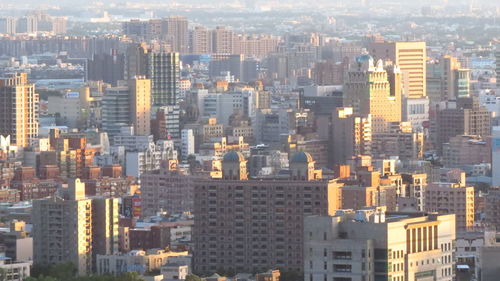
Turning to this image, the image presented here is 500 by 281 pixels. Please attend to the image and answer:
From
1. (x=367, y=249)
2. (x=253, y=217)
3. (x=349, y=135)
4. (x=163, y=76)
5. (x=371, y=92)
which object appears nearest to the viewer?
(x=367, y=249)

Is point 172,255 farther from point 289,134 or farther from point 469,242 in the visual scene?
point 289,134

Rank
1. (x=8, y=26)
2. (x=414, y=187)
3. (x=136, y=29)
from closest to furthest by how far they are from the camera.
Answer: (x=414, y=187), (x=136, y=29), (x=8, y=26)

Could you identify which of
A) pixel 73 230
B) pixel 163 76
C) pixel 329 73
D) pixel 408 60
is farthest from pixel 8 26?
pixel 73 230

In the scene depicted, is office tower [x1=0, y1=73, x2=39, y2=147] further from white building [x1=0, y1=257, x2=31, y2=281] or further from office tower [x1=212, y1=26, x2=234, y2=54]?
office tower [x1=212, y1=26, x2=234, y2=54]

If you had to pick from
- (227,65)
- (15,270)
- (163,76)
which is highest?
(163,76)

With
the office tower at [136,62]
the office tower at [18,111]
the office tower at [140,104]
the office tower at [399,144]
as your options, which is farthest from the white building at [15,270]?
the office tower at [136,62]

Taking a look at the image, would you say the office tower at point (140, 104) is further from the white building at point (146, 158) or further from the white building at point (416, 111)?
the white building at point (146, 158)

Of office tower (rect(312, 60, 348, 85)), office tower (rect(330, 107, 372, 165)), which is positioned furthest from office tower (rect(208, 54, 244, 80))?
office tower (rect(330, 107, 372, 165))

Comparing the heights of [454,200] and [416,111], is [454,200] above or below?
below

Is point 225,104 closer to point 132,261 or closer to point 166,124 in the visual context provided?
point 166,124
